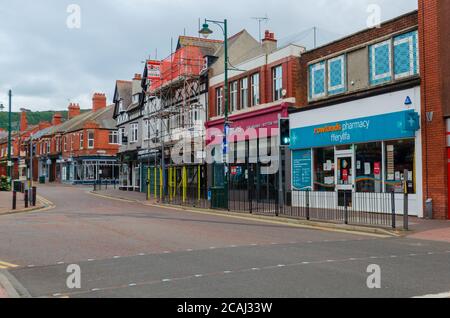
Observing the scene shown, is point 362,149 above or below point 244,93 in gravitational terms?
below

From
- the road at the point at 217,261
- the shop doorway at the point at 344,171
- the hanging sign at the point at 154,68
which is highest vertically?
the hanging sign at the point at 154,68

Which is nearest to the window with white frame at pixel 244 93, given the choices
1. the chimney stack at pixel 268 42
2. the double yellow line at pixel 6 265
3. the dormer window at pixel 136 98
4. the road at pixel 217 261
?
the chimney stack at pixel 268 42

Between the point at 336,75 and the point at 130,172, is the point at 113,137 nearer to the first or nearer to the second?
the point at 130,172

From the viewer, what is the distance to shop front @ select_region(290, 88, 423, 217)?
59.5ft

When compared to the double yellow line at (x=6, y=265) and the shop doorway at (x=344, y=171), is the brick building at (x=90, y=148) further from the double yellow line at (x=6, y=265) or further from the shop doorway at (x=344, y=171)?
the double yellow line at (x=6, y=265)

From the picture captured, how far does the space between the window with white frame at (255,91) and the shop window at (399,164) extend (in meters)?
10.3

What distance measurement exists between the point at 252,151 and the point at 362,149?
28.6 feet

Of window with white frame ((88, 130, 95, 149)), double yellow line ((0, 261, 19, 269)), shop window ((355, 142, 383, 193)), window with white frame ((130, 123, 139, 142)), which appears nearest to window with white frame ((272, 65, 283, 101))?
shop window ((355, 142, 383, 193))

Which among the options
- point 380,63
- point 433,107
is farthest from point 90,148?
point 433,107

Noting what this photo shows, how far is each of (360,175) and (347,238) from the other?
25.6 feet

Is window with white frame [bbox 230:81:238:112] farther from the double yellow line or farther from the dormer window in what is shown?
the double yellow line

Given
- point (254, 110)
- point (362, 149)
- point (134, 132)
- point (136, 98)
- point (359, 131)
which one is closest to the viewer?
point (359, 131)

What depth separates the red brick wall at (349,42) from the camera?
62.9 feet

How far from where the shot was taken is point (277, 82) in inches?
1041
